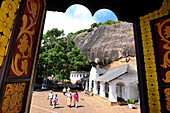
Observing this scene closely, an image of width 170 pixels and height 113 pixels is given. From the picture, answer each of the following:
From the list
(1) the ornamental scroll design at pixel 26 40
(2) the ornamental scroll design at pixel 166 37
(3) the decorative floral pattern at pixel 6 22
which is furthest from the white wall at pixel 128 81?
(3) the decorative floral pattern at pixel 6 22

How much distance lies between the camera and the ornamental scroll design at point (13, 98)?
1268 mm

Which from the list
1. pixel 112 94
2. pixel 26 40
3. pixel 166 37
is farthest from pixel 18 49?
pixel 112 94

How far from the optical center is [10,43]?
1153mm

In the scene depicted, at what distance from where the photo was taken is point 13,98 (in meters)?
1.42

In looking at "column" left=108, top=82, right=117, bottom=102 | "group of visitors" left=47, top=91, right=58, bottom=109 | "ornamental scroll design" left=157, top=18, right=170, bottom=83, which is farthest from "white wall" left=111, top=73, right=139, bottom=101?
"ornamental scroll design" left=157, top=18, right=170, bottom=83

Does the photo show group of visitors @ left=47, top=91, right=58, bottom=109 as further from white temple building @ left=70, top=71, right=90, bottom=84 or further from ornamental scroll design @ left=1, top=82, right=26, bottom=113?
white temple building @ left=70, top=71, right=90, bottom=84

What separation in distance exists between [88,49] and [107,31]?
11.4 meters

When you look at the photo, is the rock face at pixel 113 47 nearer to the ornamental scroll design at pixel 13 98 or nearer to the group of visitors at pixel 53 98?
the group of visitors at pixel 53 98

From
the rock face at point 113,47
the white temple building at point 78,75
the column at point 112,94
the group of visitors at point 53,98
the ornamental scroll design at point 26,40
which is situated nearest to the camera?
the ornamental scroll design at point 26,40

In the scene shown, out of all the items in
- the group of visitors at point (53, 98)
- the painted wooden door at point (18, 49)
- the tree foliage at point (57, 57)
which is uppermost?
Answer: the tree foliage at point (57, 57)

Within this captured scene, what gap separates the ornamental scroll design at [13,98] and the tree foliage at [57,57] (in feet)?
54.9

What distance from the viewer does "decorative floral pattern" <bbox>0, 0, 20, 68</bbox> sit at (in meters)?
1.03

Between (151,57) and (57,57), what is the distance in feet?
57.9

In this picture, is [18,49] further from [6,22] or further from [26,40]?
[6,22]
